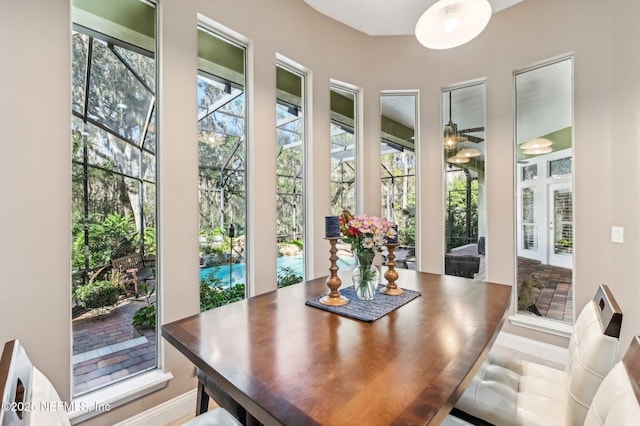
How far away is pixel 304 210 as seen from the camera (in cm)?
292

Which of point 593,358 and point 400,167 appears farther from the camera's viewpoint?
point 400,167

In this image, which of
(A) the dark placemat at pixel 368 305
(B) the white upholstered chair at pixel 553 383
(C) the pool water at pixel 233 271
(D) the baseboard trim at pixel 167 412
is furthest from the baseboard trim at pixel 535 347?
(D) the baseboard trim at pixel 167 412

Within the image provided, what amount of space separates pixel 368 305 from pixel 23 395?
1.33 m

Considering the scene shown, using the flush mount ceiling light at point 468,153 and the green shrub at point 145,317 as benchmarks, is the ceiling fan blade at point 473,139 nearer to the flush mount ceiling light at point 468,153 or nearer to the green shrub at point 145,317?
the flush mount ceiling light at point 468,153

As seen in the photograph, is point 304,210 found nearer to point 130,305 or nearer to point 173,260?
point 173,260

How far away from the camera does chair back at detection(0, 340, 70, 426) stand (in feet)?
2.04

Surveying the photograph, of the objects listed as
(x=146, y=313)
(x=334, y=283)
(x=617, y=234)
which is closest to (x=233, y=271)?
(x=146, y=313)

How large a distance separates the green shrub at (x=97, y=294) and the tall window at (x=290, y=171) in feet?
4.10

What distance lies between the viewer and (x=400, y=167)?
135 inches

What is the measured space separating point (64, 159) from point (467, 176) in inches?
129

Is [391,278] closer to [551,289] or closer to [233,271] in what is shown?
[233,271]

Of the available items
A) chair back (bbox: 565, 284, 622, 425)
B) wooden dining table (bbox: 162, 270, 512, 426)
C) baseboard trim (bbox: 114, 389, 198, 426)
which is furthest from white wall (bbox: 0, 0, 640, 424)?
chair back (bbox: 565, 284, 622, 425)

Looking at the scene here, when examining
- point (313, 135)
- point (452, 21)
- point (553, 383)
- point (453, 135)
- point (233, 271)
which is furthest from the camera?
point (453, 135)

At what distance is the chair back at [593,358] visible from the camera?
1.07m
